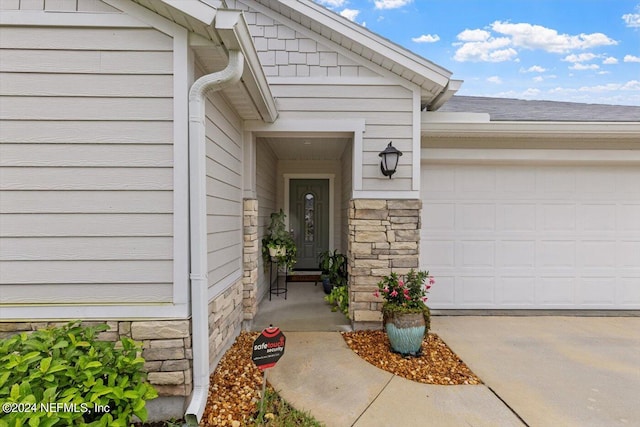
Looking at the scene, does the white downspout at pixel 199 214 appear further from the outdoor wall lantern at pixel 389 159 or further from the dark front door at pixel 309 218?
the dark front door at pixel 309 218

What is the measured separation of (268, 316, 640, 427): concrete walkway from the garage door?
0.67 m

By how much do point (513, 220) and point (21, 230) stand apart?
194 inches

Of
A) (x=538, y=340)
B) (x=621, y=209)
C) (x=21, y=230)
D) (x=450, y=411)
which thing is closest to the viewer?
(x=21, y=230)

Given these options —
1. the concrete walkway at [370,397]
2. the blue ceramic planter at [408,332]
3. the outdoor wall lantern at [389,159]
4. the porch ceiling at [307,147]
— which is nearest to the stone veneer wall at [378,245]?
the outdoor wall lantern at [389,159]

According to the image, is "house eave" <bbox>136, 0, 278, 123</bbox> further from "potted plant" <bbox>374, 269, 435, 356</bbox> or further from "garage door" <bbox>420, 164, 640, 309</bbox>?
"garage door" <bbox>420, 164, 640, 309</bbox>

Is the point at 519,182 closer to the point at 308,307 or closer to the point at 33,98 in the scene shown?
the point at 308,307

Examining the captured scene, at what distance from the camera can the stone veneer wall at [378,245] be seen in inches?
127

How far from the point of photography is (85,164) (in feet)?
6.11

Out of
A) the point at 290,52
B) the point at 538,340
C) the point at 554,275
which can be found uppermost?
the point at 290,52

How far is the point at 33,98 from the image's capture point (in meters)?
1.84

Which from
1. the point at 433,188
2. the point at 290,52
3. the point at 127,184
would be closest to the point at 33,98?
the point at 127,184

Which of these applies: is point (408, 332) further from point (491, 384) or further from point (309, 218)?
point (309, 218)

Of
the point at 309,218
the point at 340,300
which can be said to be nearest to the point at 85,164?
the point at 340,300

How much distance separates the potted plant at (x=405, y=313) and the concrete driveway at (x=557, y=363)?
0.49 meters
